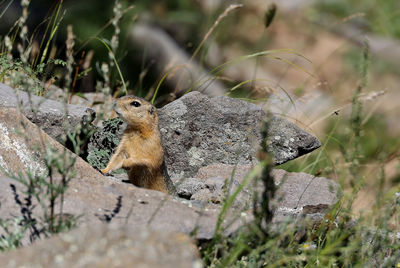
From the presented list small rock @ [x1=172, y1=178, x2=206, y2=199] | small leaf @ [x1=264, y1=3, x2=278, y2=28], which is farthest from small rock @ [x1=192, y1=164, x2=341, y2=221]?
small leaf @ [x1=264, y1=3, x2=278, y2=28]

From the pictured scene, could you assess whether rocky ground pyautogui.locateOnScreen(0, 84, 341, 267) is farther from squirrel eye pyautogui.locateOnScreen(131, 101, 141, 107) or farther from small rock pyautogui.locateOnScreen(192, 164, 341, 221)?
squirrel eye pyautogui.locateOnScreen(131, 101, 141, 107)

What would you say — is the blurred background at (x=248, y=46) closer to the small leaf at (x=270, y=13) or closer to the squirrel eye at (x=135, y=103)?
the small leaf at (x=270, y=13)

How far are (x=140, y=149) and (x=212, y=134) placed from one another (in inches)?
36.0

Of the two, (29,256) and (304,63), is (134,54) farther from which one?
(29,256)

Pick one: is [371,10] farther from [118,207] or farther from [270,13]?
[118,207]

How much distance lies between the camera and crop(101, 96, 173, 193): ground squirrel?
17.7 ft

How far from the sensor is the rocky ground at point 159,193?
2.92 meters

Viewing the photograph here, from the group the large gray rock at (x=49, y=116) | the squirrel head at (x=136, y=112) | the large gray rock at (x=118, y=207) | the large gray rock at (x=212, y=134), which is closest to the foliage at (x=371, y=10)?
the large gray rock at (x=212, y=134)

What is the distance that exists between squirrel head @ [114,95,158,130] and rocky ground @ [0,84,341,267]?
0.37m

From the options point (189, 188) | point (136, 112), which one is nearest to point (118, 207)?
point (189, 188)

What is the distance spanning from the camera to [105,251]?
2.87 meters

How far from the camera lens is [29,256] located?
2889mm

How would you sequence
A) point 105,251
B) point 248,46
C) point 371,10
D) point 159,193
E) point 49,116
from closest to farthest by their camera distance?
point 105,251, point 159,193, point 49,116, point 248,46, point 371,10

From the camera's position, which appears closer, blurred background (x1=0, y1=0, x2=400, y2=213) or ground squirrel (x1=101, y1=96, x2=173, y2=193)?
ground squirrel (x1=101, y1=96, x2=173, y2=193)
